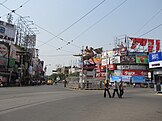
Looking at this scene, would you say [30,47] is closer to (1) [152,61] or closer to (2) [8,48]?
(2) [8,48]

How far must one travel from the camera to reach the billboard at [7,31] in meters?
53.7

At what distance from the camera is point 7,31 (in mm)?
55219

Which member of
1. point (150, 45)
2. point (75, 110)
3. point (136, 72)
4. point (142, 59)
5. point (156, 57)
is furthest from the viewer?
point (142, 59)

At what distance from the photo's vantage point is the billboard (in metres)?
53.7

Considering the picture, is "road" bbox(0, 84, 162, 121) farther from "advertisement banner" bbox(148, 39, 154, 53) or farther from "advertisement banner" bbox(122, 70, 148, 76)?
"advertisement banner" bbox(122, 70, 148, 76)

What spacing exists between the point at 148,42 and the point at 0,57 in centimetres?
4293

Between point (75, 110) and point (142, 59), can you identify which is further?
point (142, 59)

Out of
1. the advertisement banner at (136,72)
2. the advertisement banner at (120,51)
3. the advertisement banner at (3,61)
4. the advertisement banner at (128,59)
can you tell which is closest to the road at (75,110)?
the advertisement banner at (3,61)

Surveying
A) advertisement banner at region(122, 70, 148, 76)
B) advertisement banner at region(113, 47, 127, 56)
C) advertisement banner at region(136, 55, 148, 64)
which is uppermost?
advertisement banner at region(113, 47, 127, 56)

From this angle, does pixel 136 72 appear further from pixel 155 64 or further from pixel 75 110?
pixel 75 110

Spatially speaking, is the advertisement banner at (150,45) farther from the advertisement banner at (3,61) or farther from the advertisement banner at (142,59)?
the advertisement banner at (3,61)

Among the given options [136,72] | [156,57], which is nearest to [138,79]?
[136,72]

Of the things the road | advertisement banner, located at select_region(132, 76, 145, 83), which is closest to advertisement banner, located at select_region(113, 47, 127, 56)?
advertisement banner, located at select_region(132, 76, 145, 83)

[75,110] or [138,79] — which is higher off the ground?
[138,79]
